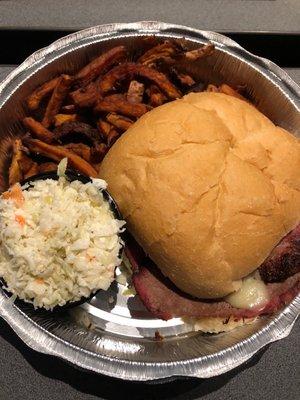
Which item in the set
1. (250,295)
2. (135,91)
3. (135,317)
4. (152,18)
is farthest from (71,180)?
(152,18)

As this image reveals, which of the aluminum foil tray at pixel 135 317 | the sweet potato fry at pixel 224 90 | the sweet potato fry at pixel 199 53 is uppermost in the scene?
the sweet potato fry at pixel 199 53

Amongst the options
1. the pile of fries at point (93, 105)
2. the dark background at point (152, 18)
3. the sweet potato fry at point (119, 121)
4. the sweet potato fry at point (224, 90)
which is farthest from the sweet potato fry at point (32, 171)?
→ the sweet potato fry at point (224, 90)

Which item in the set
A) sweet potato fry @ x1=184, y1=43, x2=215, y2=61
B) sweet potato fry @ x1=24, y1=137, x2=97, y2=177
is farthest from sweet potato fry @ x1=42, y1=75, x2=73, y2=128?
sweet potato fry @ x1=184, y1=43, x2=215, y2=61

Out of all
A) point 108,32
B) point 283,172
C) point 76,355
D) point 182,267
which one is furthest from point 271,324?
point 108,32

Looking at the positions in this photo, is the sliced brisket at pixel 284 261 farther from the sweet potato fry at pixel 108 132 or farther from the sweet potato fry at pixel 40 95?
the sweet potato fry at pixel 40 95

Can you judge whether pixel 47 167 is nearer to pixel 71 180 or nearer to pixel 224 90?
pixel 71 180
